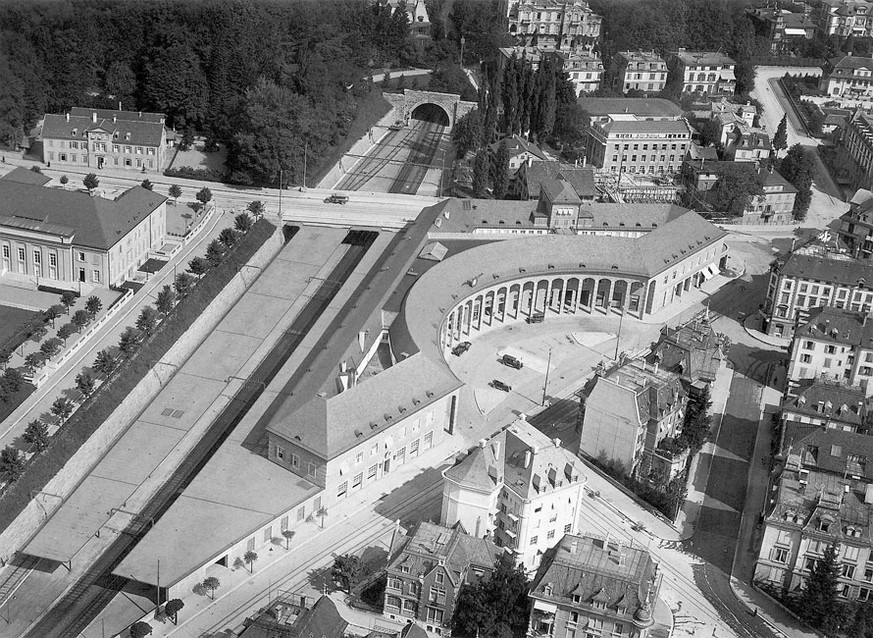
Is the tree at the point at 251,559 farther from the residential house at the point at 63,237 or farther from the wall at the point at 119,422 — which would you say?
the residential house at the point at 63,237

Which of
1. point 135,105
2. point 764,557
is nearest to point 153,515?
point 764,557

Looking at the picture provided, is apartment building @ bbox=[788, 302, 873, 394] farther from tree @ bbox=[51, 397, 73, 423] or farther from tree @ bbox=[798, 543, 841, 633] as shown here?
tree @ bbox=[51, 397, 73, 423]

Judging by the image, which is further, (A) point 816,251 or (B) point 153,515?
(A) point 816,251

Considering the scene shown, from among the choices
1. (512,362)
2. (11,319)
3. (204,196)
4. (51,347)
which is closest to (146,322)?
(51,347)

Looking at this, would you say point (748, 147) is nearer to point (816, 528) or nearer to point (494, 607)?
point (816, 528)

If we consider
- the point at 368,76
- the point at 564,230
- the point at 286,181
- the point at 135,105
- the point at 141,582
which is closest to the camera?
the point at 141,582

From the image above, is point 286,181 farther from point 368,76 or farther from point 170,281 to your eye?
point 368,76
